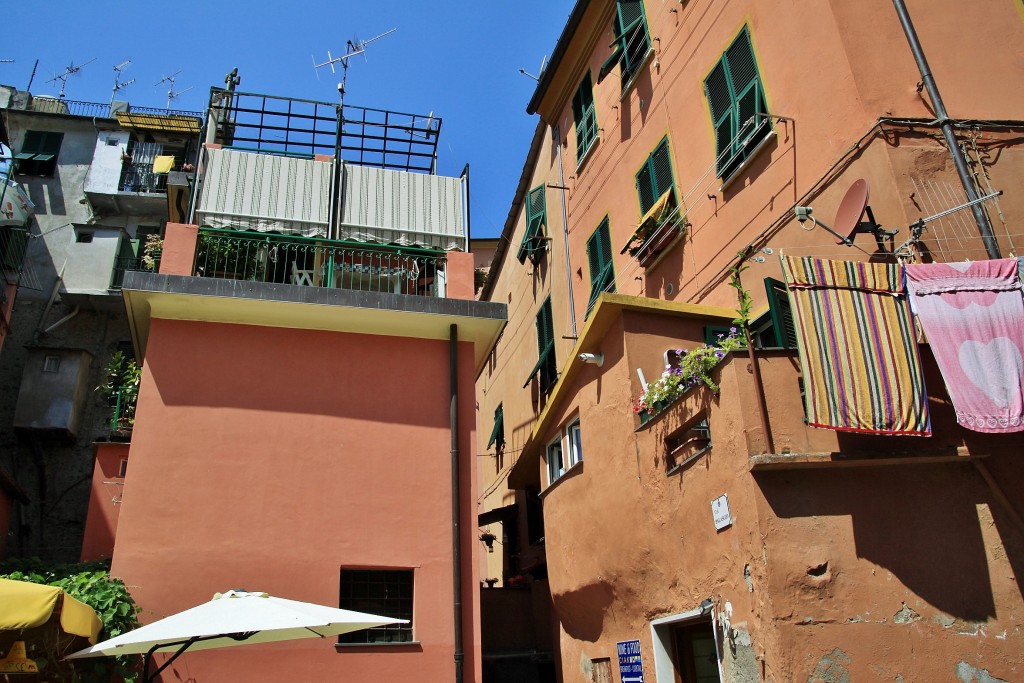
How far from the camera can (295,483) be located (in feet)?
30.6

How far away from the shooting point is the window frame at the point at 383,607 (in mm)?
8820

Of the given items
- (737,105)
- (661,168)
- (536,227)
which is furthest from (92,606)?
(536,227)

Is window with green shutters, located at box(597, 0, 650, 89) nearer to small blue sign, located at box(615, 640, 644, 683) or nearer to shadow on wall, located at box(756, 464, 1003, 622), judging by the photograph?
shadow on wall, located at box(756, 464, 1003, 622)

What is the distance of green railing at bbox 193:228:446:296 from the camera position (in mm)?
10391

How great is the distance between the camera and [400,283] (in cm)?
1099

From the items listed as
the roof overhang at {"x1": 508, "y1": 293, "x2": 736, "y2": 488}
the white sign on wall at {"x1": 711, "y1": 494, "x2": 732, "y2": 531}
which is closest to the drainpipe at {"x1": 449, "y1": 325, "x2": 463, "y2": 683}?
the roof overhang at {"x1": 508, "y1": 293, "x2": 736, "y2": 488}

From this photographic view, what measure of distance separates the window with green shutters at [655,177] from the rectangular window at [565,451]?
11.7ft

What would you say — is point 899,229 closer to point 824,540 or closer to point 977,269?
point 977,269

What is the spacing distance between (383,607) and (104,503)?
4.49m

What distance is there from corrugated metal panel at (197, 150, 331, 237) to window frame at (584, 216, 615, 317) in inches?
183

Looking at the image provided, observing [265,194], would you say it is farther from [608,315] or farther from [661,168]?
[661,168]

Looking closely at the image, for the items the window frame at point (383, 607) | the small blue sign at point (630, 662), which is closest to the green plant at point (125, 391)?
the window frame at point (383, 607)

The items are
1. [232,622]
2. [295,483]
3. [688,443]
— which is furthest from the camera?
[295,483]

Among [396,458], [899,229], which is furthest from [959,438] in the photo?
[396,458]
